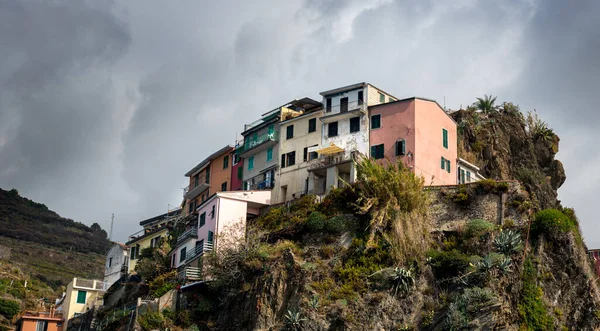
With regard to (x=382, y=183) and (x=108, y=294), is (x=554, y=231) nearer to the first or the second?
(x=382, y=183)

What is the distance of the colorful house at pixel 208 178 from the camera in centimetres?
8256

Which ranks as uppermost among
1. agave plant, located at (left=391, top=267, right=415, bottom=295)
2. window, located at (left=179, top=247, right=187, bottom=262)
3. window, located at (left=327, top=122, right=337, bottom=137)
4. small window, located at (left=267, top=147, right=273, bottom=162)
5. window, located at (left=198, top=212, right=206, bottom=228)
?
window, located at (left=327, top=122, right=337, bottom=137)

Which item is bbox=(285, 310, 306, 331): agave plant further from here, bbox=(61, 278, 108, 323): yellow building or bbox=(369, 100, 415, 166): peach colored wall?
bbox=(61, 278, 108, 323): yellow building

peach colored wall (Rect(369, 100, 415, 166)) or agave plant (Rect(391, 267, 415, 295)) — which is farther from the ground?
peach colored wall (Rect(369, 100, 415, 166))

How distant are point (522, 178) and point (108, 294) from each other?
38708mm

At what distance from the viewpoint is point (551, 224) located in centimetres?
5547

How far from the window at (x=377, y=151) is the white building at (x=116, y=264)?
3100cm

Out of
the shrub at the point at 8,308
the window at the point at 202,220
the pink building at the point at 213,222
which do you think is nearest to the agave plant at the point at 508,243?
the pink building at the point at 213,222

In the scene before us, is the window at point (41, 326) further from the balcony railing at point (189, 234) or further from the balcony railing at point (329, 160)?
the balcony railing at point (329, 160)

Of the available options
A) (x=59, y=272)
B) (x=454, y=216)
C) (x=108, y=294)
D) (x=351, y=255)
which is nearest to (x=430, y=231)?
(x=454, y=216)

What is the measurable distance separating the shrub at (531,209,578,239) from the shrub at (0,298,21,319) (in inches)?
2355

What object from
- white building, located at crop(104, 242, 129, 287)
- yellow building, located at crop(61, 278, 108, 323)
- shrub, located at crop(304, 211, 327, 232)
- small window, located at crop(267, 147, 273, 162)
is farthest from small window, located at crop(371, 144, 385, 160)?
yellow building, located at crop(61, 278, 108, 323)

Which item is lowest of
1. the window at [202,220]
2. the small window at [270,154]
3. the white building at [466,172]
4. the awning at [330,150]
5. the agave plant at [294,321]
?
the agave plant at [294,321]

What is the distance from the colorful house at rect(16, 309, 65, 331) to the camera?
275ft
